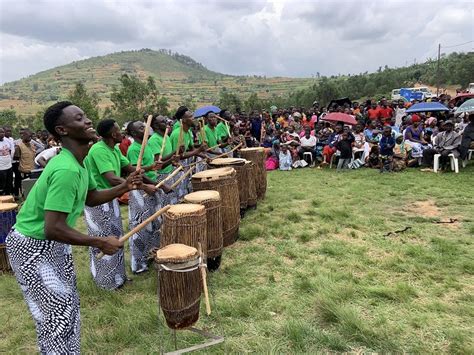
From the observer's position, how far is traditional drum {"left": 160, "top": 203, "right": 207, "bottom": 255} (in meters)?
4.30

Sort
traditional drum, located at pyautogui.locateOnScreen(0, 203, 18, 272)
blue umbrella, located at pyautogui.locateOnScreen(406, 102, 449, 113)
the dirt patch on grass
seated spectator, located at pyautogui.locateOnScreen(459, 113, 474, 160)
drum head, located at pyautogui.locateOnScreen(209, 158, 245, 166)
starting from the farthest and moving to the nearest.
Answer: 1. blue umbrella, located at pyautogui.locateOnScreen(406, 102, 449, 113)
2. seated spectator, located at pyautogui.locateOnScreen(459, 113, 474, 160)
3. the dirt patch on grass
4. drum head, located at pyautogui.locateOnScreen(209, 158, 245, 166)
5. traditional drum, located at pyautogui.locateOnScreen(0, 203, 18, 272)

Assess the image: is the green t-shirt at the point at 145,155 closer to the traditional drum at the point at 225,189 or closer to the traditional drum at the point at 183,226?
the traditional drum at the point at 225,189

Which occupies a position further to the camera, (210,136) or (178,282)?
(210,136)

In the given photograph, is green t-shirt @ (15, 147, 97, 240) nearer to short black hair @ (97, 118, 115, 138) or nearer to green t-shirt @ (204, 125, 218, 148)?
short black hair @ (97, 118, 115, 138)

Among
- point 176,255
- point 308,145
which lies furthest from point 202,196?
point 308,145

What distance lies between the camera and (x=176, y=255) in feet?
10.4

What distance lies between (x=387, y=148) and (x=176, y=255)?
377 inches

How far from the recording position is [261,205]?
8188 mm

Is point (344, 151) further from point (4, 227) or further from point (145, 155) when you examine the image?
point (4, 227)

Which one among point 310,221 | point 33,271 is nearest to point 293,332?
point 33,271

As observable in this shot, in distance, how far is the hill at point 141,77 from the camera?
83875 mm

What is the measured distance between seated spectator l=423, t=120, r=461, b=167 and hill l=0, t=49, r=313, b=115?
63.3 m

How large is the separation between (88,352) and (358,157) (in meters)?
11.0

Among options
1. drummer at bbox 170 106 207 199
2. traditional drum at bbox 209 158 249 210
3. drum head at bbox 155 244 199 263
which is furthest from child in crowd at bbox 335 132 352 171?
drum head at bbox 155 244 199 263
